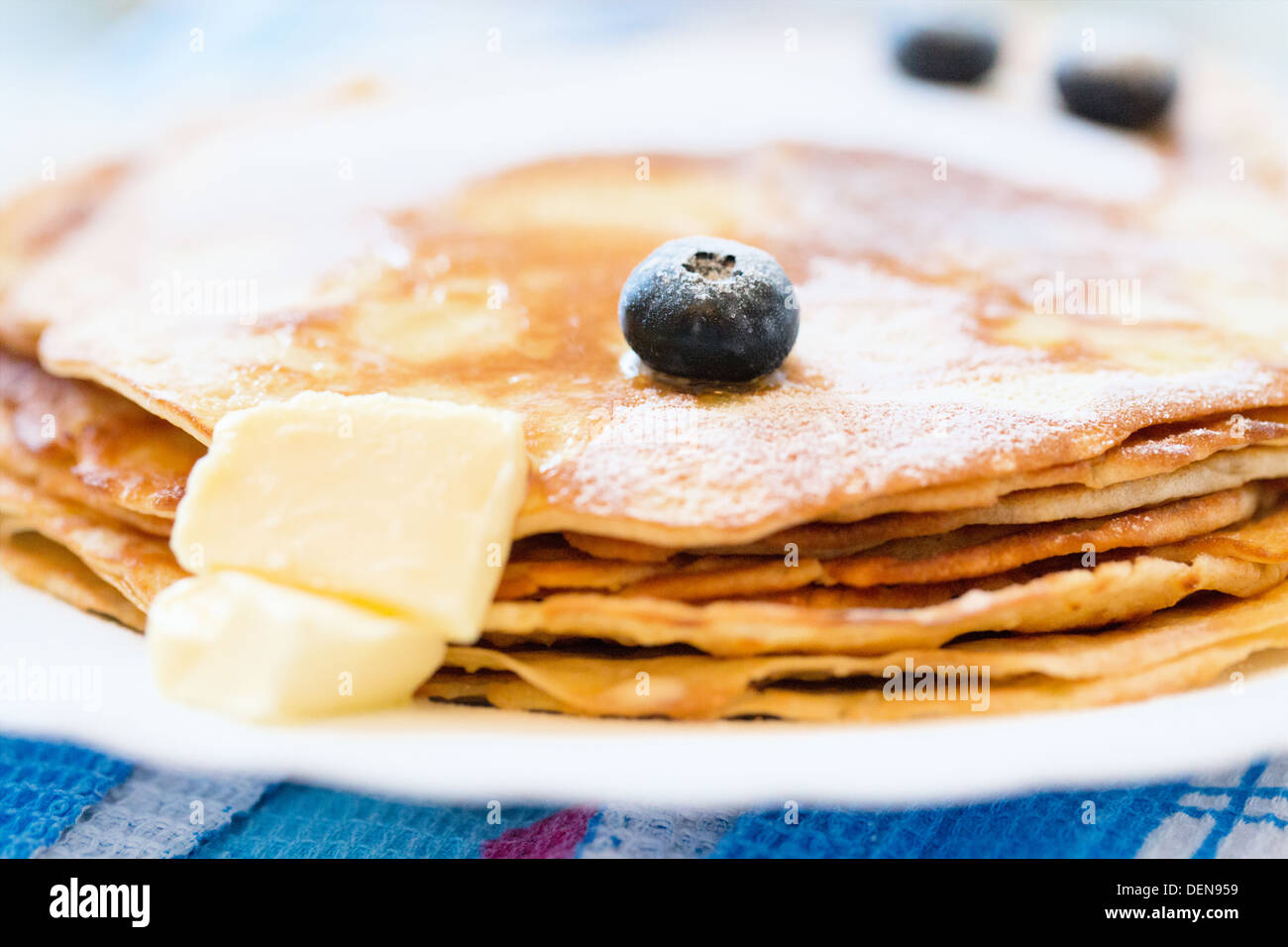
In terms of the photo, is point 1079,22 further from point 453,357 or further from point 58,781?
point 58,781

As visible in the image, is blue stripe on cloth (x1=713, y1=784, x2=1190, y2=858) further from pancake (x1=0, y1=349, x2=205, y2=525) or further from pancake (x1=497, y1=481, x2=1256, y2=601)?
pancake (x1=0, y1=349, x2=205, y2=525)

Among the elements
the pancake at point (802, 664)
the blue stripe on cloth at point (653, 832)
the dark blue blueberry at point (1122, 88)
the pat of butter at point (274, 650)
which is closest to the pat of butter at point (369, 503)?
the pat of butter at point (274, 650)

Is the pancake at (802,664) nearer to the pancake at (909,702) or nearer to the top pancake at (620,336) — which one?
the pancake at (909,702)

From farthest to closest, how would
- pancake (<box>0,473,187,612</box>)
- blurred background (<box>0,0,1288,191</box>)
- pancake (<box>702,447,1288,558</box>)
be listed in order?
blurred background (<box>0,0,1288,191</box>)
pancake (<box>0,473,187,612</box>)
pancake (<box>702,447,1288,558</box>)

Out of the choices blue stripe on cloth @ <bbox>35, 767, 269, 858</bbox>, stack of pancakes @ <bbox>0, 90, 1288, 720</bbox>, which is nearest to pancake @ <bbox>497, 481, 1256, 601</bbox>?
stack of pancakes @ <bbox>0, 90, 1288, 720</bbox>

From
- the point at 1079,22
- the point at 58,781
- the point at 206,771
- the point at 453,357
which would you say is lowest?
the point at 58,781

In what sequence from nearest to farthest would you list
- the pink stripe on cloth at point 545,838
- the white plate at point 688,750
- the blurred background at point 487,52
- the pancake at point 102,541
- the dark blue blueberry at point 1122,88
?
the white plate at point 688,750, the pink stripe on cloth at point 545,838, the pancake at point 102,541, the dark blue blueberry at point 1122,88, the blurred background at point 487,52

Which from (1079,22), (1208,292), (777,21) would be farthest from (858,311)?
(777,21)
